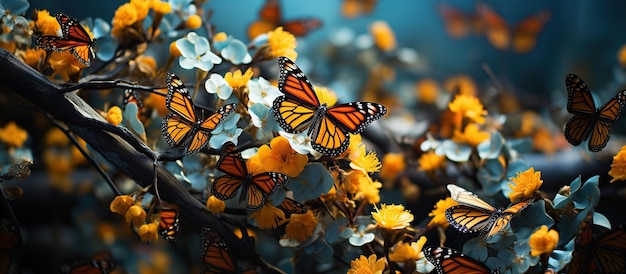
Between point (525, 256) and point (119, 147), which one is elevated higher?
point (119, 147)

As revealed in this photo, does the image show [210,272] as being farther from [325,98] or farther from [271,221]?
[325,98]

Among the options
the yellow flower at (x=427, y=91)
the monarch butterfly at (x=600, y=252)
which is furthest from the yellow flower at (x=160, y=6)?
the yellow flower at (x=427, y=91)

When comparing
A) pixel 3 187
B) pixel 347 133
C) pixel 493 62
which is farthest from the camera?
pixel 493 62

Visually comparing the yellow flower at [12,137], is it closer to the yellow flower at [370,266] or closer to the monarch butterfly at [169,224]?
the monarch butterfly at [169,224]

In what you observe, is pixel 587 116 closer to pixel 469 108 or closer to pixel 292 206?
pixel 469 108

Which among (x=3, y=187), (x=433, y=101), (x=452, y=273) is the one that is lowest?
(x=452, y=273)

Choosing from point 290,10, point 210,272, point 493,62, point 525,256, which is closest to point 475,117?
point 525,256

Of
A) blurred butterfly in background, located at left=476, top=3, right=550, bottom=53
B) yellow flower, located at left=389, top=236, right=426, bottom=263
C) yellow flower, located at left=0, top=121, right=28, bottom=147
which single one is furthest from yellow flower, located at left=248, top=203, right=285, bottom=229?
blurred butterfly in background, located at left=476, top=3, right=550, bottom=53
